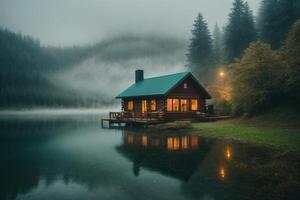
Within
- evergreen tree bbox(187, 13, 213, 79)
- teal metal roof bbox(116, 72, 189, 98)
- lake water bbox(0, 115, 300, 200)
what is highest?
evergreen tree bbox(187, 13, 213, 79)

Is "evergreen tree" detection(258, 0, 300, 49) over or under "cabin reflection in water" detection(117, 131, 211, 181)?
over

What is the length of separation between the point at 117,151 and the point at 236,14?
4284 centimetres

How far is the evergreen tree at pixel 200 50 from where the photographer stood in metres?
53.1

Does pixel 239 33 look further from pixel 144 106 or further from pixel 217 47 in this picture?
pixel 144 106

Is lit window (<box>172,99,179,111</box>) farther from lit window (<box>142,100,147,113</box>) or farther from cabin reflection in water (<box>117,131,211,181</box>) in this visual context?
cabin reflection in water (<box>117,131,211,181</box>)

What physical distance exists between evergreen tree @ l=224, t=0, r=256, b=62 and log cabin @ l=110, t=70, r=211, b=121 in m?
15.0

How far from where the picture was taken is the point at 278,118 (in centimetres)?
2422

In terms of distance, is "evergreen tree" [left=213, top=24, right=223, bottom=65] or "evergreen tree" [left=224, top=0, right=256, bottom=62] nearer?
"evergreen tree" [left=224, top=0, right=256, bottom=62]

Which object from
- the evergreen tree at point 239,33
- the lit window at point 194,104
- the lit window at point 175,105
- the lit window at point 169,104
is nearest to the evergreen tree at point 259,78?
the lit window at point 194,104

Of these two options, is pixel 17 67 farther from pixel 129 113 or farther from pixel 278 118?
pixel 278 118

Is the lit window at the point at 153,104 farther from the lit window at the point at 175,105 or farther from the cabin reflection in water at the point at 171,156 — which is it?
the cabin reflection in water at the point at 171,156

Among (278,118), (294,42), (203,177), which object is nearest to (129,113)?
(278,118)

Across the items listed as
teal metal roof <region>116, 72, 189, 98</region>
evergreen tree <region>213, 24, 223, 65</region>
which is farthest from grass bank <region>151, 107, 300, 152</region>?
evergreen tree <region>213, 24, 223, 65</region>

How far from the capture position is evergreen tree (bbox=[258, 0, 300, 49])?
3959cm
